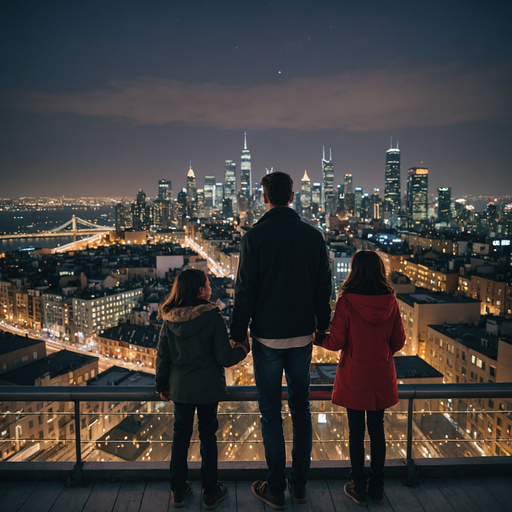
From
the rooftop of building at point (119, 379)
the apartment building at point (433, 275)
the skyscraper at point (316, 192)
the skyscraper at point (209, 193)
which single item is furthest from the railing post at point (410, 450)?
the skyscraper at point (316, 192)

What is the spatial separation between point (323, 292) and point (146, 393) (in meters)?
1.01

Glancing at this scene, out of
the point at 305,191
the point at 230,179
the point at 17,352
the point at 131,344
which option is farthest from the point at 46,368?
the point at 230,179

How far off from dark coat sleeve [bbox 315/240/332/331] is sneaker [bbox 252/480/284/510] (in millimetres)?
792

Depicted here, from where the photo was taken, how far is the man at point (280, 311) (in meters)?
1.64

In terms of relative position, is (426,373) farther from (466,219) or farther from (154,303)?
(466,219)

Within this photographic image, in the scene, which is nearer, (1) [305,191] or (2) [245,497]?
(2) [245,497]

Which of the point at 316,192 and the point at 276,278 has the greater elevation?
the point at 316,192

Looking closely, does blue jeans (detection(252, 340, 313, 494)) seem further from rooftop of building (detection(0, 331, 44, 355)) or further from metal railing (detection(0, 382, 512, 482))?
rooftop of building (detection(0, 331, 44, 355))

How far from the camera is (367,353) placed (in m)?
1.70

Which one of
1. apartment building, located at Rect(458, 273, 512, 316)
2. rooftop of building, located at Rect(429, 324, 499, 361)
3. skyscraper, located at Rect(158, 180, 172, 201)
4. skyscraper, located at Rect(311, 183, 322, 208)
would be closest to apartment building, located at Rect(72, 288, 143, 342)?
rooftop of building, located at Rect(429, 324, 499, 361)

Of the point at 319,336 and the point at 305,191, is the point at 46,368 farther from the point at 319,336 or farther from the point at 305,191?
the point at 305,191

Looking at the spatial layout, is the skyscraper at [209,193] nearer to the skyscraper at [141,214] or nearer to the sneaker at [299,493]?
the skyscraper at [141,214]

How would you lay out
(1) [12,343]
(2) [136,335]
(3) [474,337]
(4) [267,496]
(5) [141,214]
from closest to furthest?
(4) [267,496], (3) [474,337], (1) [12,343], (2) [136,335], (5) [141,214]

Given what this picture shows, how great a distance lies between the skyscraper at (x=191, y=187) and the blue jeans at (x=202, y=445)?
137 m
